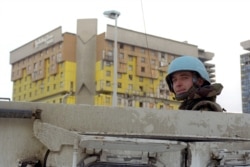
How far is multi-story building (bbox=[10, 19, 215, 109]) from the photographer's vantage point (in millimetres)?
55875

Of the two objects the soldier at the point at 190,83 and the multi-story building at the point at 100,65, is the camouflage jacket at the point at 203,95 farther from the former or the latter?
the multi-story building at the point at 100,65

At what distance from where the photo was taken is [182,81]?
3.88 meters

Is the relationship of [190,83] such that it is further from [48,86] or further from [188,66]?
[48,86]

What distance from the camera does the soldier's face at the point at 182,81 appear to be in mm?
3783

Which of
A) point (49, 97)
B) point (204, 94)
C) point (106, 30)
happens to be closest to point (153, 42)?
point (106, 30)

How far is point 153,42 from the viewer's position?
55.5 m

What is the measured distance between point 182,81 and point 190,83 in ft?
0.24

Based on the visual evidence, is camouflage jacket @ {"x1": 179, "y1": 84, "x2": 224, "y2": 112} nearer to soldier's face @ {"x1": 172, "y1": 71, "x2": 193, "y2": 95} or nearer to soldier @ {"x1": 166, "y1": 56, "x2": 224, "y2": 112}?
soldier @ {"x1": 166, "y1": 56, "x2": 224, "y2": 112}

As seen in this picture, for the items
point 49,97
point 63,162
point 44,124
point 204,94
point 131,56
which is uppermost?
point 131,56

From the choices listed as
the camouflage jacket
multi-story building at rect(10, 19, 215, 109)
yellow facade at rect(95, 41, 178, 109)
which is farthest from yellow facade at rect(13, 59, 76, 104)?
the camouflage jacket

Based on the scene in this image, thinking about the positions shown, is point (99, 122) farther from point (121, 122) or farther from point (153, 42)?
point (153, 42)

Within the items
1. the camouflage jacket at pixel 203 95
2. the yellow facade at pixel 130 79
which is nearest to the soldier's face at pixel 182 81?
the camouflage jacket at pixel 203 95

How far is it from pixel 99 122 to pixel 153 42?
175 feet

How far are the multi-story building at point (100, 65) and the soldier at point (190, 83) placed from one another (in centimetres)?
4199
